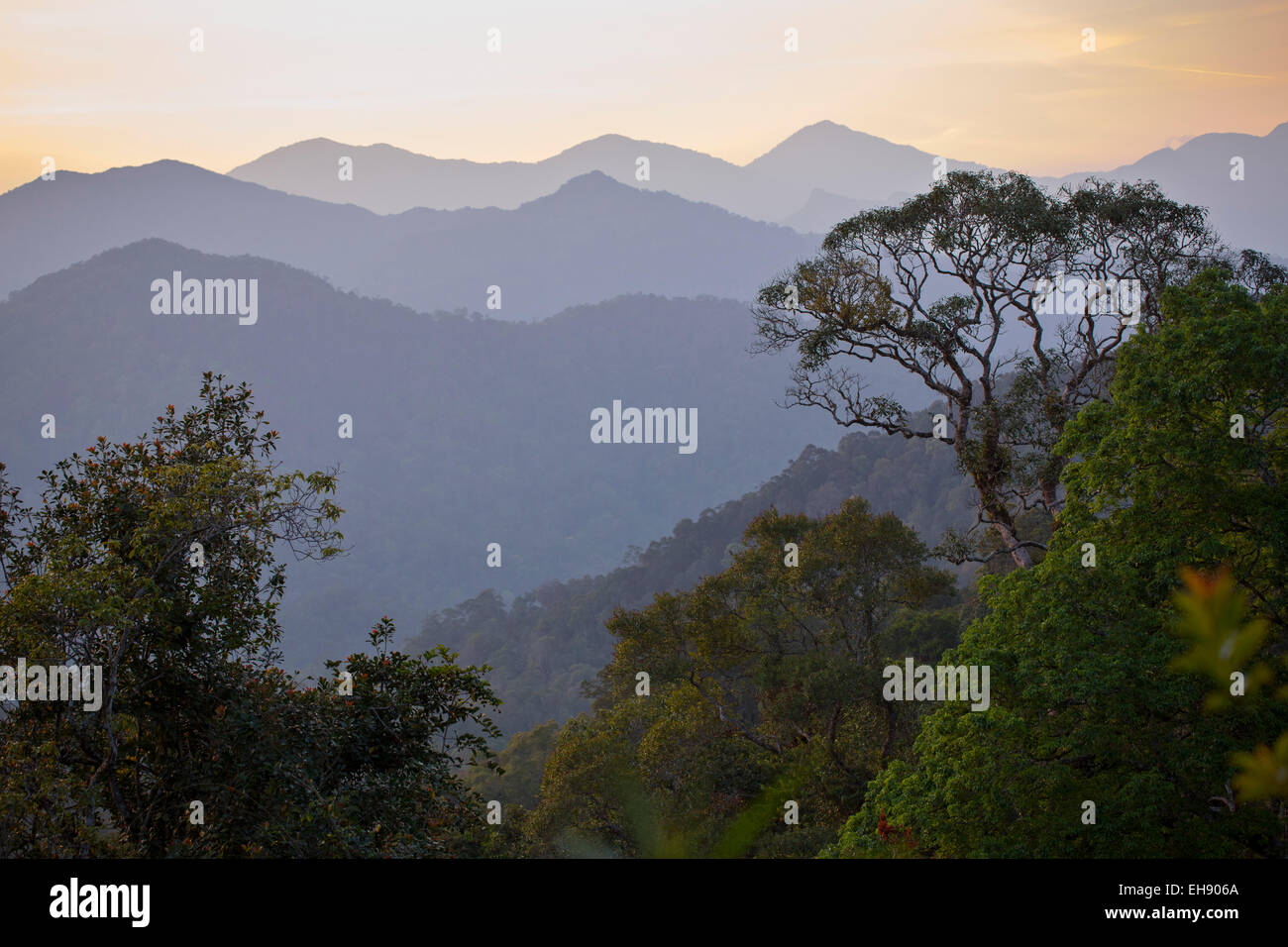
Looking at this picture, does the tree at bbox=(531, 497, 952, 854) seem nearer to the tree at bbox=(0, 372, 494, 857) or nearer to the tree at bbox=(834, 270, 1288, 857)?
the tree at bbox=(834, 270, 1288, 857)

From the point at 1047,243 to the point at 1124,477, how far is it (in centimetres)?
725

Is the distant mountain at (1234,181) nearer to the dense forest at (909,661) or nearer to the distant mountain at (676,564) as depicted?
the distant mountain at (676,564)

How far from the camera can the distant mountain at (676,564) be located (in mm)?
60969

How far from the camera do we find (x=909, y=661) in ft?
47.4

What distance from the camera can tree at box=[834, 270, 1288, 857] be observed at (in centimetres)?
727

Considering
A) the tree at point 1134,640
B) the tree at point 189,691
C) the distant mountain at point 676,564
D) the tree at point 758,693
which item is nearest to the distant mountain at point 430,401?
the distant mountain at point 676,564

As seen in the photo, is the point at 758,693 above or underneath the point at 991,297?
underneath

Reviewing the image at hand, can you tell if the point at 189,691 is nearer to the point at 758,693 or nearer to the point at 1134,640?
the point at 1134,640

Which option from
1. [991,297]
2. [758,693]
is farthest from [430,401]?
[991,297]

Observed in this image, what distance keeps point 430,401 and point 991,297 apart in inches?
5960

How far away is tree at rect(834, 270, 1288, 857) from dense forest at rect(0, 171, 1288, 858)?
28 mm

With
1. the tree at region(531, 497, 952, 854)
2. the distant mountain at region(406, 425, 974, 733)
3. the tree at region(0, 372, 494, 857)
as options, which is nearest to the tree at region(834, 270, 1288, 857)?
the tree at region(0, 372, 494, 857)

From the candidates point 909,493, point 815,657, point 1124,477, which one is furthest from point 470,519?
point 1124,477

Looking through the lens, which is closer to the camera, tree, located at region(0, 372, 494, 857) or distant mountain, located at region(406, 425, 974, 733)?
tree, located at region(0, 372, 494, 857)
